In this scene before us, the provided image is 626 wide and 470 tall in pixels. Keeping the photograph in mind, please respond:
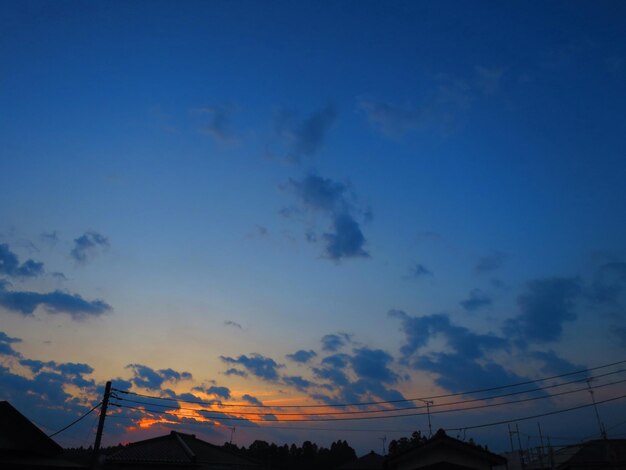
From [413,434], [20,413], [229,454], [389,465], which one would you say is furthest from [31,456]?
[413,434]

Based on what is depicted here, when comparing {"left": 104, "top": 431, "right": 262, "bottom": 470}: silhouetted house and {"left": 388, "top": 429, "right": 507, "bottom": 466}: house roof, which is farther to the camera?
{"left": 104, "top": 431, "right": 262, "bottom": 470}: silhouetted house

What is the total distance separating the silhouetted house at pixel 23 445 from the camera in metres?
27.9

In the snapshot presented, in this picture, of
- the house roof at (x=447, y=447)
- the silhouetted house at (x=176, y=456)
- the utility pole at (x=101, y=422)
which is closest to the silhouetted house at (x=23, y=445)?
the utility pole at (x=101, y=422)

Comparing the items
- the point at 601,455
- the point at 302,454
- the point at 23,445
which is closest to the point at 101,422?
the point at 23,445

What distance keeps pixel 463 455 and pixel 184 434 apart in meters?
37.2

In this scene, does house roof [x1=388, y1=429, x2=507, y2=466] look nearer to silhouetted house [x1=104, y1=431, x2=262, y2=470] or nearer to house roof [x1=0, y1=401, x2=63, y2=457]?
silhouetted house [x1=104, y1=431, x2=262, y2=470]

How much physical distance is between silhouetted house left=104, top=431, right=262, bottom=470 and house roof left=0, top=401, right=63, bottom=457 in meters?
13.9

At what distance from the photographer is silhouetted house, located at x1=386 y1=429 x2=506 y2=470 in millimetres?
30094

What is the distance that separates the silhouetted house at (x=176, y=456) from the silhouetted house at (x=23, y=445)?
13396 millimetres

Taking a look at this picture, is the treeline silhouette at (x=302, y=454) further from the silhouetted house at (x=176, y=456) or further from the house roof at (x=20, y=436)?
the house roof at (x=20, y=436)

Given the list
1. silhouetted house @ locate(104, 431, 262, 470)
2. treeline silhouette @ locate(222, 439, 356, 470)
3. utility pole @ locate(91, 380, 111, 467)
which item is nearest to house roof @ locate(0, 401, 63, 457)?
utility pole @ locate(91, 380, 111, 467)

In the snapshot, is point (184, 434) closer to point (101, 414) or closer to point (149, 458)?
point (149, 458)

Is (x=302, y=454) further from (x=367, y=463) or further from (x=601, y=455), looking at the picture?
(x=601, y=455)

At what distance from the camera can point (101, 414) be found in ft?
98.2
